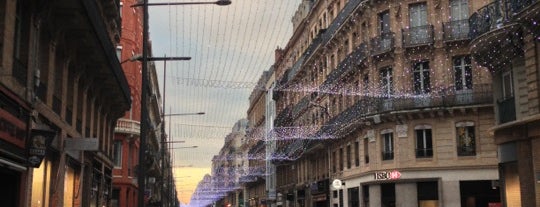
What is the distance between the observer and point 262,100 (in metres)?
87.4

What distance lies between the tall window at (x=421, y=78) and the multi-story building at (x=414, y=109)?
51 millimetres

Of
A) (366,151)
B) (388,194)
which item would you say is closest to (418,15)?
(366,151)

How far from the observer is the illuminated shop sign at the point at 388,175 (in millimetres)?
34719

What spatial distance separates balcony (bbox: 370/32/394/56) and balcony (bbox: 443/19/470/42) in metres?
2.82

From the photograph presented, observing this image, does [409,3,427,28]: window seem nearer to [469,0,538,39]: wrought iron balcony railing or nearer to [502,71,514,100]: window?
[469,0,538,39]: wrought iron balcony railing

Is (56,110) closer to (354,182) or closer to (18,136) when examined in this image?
(18,136)

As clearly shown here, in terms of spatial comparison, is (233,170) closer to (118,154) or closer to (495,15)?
(118,154)

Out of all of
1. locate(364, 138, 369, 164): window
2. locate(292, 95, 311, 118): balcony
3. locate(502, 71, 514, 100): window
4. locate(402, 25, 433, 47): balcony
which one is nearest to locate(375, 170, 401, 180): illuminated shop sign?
locate(364, 138, 369, 164): window

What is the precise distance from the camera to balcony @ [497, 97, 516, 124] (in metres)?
21.6

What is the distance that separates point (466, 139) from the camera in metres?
33.8

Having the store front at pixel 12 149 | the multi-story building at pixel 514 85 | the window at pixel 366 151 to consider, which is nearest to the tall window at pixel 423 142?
the window at pixel 366 151

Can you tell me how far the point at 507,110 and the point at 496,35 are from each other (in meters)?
2.75

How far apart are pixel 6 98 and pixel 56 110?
5730 mm

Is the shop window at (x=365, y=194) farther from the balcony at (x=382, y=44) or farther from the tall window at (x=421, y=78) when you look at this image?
the balcony at (x=382, y=44)
